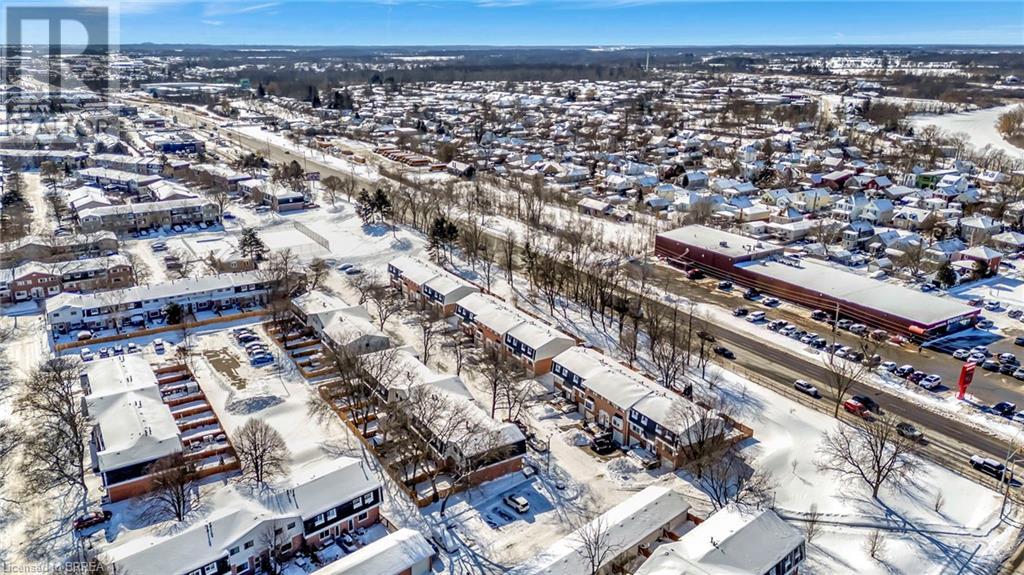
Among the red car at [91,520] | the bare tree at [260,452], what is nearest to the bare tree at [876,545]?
the bare tree at [260,452]

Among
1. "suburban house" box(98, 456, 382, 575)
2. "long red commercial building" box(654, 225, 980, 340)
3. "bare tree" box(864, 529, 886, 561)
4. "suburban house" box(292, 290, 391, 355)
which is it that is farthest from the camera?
"long red commercial building" box(654, 225, 980, 340)

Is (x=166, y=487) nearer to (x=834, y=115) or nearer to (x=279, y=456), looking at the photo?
(x=279, y=456)

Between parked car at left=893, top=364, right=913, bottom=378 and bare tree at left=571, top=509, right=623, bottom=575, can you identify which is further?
parked car at left=893, top=364, right=913, bottom=378

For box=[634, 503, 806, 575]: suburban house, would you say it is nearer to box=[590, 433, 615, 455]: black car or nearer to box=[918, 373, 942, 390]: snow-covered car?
box=[590, 433, 615, 455]: black car

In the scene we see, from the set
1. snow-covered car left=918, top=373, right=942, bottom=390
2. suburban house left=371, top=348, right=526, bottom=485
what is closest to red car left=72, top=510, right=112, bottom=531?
suburban house left=371, top=348, right=526, bottom=485

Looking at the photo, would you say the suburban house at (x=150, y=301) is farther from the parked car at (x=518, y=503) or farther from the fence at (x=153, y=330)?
the parked car at (x=518, y=503)

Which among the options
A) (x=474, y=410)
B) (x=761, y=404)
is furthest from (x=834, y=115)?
(x=474, y=410)
